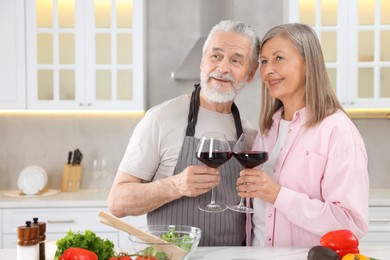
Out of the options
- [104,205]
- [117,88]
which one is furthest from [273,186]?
[117,88]

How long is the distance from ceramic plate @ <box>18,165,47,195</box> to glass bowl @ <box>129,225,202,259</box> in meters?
2.34

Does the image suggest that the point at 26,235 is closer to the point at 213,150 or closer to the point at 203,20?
the point at 213,150

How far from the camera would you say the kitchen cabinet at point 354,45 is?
4.15 metres

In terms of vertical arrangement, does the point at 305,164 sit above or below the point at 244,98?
below

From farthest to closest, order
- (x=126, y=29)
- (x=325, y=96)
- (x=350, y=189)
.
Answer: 1. (x=126, y=29)
2. (x=325, y=96)
3. (x=350, y=189)

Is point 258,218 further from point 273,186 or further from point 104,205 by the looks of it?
point 104,205

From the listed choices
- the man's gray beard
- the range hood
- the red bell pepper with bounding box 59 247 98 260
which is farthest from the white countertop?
the red bell pepper with bounding box 59 247 98 260

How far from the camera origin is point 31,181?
4.25 meters

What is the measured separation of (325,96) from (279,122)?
278 mm

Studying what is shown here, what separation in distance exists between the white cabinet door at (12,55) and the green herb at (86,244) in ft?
8.38

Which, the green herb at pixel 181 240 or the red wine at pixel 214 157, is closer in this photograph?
the green herb at pixel 181 240

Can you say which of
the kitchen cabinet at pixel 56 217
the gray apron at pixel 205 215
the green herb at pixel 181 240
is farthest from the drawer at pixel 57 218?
the green herb at pixel 181 240

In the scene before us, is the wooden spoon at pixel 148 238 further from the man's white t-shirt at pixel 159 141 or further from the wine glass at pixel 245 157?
the man's white t-shirt at pixel 159 141

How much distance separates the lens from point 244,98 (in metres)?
4.59
